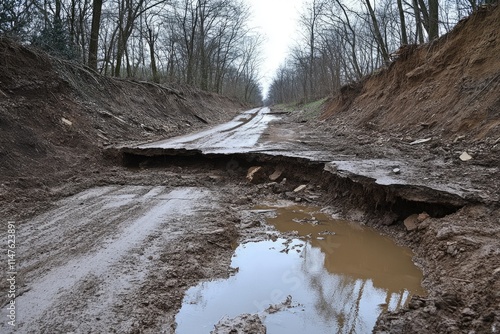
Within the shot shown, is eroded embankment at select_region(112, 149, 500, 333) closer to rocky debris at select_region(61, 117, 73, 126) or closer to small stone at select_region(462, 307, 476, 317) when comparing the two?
small stone at select_region(462, 307, 476, 317)

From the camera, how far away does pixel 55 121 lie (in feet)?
29.9

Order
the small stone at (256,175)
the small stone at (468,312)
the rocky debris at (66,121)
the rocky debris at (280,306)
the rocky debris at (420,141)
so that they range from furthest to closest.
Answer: the rocky debris at (66,121) → the rocky debris at (420,141) → the small stone at (256,175) → the rocky debris at (280,306) → the small stone at (468,312)

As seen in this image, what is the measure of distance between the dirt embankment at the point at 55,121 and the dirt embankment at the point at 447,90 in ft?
24.6

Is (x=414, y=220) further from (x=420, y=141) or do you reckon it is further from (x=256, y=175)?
(x=420, y=141)

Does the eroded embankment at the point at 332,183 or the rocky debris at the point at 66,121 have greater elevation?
the rocky debris at the point at 66,121

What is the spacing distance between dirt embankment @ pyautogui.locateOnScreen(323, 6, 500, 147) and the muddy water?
3.66m

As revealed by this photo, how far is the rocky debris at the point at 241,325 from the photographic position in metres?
2.91

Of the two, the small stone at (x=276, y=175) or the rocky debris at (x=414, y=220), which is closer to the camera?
the rocky debris at (x=414, y=220)

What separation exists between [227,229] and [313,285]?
5.32 feet

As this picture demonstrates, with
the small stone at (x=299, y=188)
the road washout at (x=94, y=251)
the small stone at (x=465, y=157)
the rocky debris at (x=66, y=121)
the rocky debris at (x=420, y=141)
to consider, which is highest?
the rocky debris at (x=66, y=121)

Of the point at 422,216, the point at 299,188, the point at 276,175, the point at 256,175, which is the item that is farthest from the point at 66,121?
the point at 422,216

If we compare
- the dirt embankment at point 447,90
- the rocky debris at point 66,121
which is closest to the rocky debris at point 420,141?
the dirt embankment at point 447,90

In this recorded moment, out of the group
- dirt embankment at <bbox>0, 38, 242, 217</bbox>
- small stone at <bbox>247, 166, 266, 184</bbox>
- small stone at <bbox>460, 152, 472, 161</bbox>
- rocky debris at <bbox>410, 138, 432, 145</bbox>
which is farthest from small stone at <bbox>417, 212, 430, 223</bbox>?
dirt embankment at <bbox>0, 38, 242, 217</bbox>

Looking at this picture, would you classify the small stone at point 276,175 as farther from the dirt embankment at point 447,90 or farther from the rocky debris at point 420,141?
the dirt embankment at point 447,90
